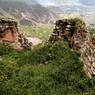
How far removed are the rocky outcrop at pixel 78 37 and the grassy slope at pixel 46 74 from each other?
1.34 meters

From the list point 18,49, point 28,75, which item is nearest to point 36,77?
point 28,75

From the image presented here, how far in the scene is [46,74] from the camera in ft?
127

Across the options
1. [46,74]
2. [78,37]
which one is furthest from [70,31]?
[46,74]

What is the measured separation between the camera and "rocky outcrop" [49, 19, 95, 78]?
42.8 meters

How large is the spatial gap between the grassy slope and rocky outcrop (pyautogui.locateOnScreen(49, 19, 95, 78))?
1.34m

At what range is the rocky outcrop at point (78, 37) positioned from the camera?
42841 mm

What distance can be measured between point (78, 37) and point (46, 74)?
687 centimetres

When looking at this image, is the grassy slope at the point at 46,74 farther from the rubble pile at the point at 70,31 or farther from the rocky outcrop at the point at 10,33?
the rocky outcrop at the point at 10,33

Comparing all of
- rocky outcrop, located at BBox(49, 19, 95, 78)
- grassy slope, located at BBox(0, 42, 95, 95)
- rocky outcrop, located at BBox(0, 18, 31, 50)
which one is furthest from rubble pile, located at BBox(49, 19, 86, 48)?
rocky outcrop, located at BBox(0, 18, 31, 50)

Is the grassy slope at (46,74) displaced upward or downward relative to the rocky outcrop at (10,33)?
downward

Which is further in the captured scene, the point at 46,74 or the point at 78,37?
the point at 78,37

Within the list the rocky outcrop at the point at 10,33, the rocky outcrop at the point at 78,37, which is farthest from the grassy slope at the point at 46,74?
the rocky outcrop at the point at 10,33

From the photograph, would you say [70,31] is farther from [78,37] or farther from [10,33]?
[10,33]

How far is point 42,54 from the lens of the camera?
4294 centimetres
